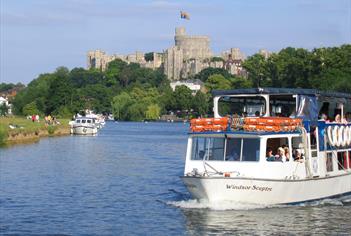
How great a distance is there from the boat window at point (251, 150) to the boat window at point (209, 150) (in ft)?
3.23

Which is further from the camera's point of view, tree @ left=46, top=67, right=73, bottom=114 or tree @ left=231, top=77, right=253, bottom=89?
tree @ left=231, top=77, right=253, bottom=89

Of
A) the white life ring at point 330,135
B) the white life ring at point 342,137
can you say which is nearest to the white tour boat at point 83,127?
the white life ring at point 342,137

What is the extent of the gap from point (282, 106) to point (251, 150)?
5.20m

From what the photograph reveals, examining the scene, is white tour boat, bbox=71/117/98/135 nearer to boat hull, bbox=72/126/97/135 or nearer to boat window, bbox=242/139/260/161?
boat hull, bbox=72/126/97/135

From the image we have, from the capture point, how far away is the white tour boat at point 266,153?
3166 centimetres

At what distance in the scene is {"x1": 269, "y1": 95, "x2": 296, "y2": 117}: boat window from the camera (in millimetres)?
36188

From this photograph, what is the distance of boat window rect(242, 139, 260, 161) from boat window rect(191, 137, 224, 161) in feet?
3.23

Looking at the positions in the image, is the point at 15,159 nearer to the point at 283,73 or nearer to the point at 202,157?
the point at 202,157

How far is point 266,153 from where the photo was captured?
32625 millimetres

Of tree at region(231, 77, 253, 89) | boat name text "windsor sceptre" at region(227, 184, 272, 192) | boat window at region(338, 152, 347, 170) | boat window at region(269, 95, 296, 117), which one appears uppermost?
tree at region(231, 77, 253, 89)

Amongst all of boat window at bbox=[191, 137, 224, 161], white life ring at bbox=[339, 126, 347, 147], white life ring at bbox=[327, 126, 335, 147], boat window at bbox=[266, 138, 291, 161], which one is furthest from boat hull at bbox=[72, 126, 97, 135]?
boat window at bbox=[266, 138, 291, 161]

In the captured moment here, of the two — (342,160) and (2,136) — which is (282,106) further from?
(2,136)

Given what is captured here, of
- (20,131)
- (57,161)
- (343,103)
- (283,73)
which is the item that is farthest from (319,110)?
(283,73)

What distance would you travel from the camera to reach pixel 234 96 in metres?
36.0
